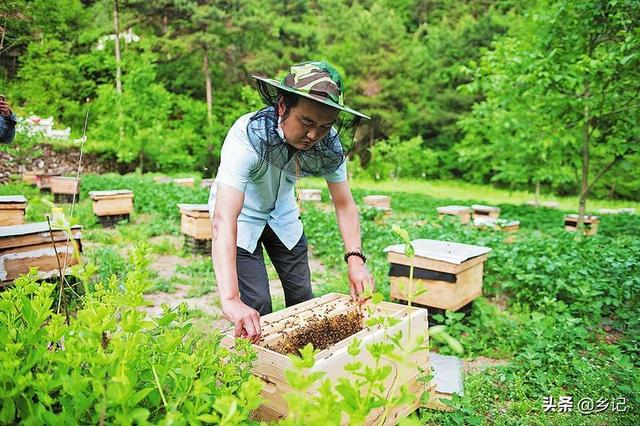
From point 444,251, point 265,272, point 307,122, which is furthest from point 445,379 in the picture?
point 307,122

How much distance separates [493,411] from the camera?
2764 mm

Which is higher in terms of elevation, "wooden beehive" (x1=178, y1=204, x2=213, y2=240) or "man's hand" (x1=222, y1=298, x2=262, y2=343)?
"man's hand" (x1=222, y1=298, x2=262, y2=343)

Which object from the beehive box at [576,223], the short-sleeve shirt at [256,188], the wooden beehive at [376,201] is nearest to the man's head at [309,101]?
the short-sleeve shirt at [256,188]

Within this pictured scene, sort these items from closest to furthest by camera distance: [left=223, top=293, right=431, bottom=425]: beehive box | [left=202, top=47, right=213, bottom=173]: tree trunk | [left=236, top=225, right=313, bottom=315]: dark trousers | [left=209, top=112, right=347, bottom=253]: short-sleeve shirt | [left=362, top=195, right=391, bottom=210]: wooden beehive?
[left=223, top=293, right=431, bottom=425]: beehive box, [left=209, top=112, right=347, bottom=253]: short-sleeve shirt, [left=236, top=225, right=313, bottom=315]: dark trousers, [left=362, top=195, right=391, bottom=210]: wooden beehive, [left=202, top=47, right=213, bottom=173]: tree trunk

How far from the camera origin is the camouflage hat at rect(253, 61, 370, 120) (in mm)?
1892

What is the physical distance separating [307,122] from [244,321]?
0.84 metres

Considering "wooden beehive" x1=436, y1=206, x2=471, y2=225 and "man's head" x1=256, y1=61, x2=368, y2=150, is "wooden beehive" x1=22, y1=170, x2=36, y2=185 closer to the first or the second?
"wooden beehive" x1=436, y1=206, x2=471, y2=225

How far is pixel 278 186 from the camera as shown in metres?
2.54

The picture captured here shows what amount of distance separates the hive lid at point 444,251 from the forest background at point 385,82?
2902mm

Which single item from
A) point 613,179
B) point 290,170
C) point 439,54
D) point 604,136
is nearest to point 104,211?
point 290,170

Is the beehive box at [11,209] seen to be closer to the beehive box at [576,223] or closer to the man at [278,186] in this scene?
the man at [278,186]

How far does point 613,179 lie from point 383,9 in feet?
56.5

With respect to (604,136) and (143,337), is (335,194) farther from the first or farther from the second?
(604,136)

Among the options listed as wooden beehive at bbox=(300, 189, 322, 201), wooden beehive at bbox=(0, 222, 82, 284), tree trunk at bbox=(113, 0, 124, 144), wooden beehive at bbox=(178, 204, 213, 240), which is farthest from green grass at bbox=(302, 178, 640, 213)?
wooden beehive at bbox=(0, 222, 82, 284)
